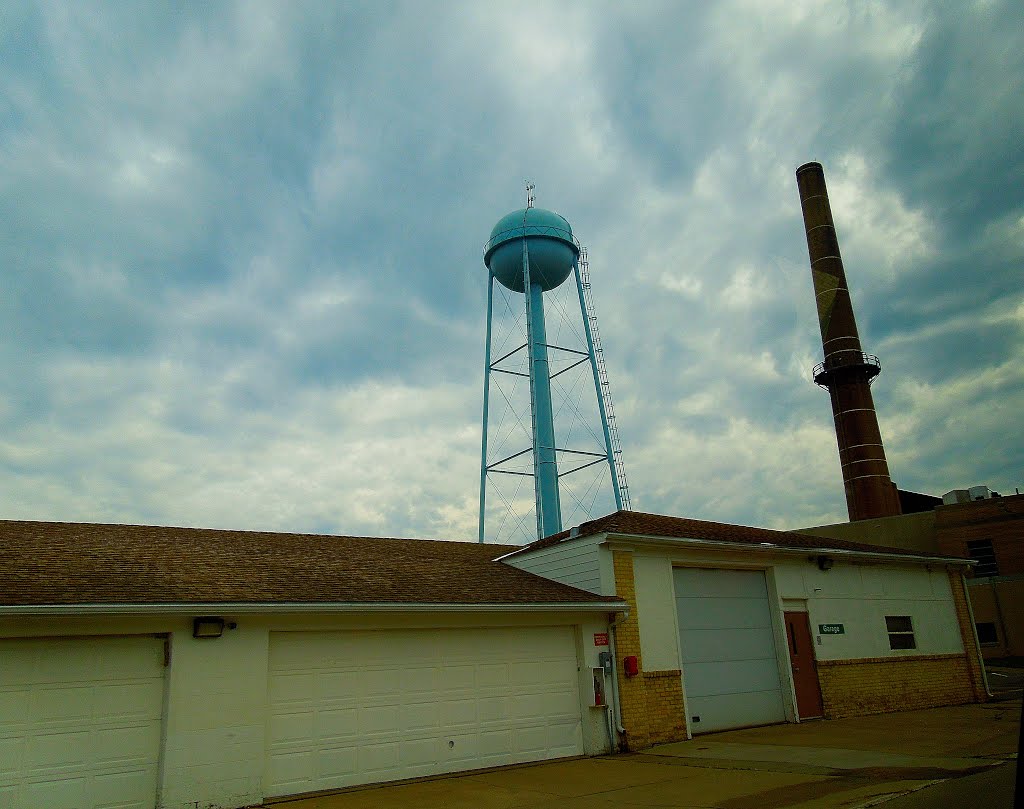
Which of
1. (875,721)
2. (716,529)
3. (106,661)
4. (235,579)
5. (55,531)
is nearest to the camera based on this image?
(106,661)

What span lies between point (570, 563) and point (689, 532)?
2.77 metres

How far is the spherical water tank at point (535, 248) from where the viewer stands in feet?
89.8

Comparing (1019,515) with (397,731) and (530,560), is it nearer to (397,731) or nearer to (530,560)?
(530,560)

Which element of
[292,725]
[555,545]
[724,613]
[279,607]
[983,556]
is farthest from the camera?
[983,556]

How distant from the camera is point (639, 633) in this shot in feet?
46.2

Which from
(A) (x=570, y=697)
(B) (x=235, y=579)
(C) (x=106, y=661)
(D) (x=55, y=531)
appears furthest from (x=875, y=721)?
(D) (x=55, y=531)

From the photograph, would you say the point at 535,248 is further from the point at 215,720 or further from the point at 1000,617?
the point at 1000,617

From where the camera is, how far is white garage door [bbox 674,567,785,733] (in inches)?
588

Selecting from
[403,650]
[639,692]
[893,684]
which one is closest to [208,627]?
[403,650]

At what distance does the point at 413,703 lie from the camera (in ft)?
38.3

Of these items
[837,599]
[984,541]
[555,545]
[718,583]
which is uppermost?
[984,541]

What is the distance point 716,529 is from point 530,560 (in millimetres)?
4427

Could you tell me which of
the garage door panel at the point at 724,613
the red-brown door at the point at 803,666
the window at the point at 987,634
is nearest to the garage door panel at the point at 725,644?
the garage door panel at the point at 724,613

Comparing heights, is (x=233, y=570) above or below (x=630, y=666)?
above
